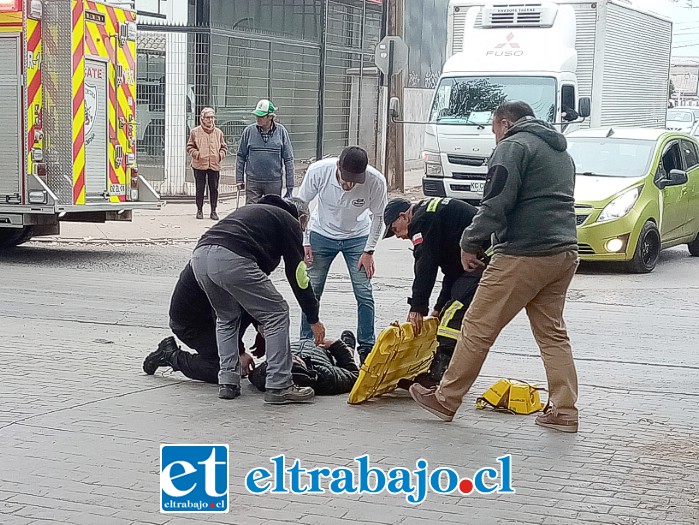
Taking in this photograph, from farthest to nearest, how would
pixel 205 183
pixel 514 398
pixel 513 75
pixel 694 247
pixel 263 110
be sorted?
1. pixel 513 75
2. pixel 205 183
3. pixel 694 247
4. pixel 263 110
5. pixel 514 398

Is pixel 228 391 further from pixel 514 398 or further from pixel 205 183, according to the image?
pixel 205 183

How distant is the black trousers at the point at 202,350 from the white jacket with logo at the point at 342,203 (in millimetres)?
1229

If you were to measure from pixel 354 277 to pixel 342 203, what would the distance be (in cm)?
59

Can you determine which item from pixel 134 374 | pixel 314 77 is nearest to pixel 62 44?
pixel 134 374

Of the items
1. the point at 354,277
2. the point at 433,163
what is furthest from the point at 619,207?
the point at 433,163

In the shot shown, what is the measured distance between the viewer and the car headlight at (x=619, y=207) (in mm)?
13367

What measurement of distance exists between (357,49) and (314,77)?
2.67 meters

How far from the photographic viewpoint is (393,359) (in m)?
7.11

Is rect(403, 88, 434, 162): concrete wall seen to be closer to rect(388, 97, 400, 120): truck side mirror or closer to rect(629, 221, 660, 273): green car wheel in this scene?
rect(388, 97, 400, 120): truck side mirror

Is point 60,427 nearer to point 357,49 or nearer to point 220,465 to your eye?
point 220,465

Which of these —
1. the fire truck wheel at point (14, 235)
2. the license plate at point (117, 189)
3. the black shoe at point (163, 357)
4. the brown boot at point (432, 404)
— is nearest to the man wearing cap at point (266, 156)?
the license plate at point (117, 189)

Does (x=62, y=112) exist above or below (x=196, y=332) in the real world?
above

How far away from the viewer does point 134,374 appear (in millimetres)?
7961

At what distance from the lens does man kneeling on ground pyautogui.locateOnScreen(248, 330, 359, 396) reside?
7.34 meters
